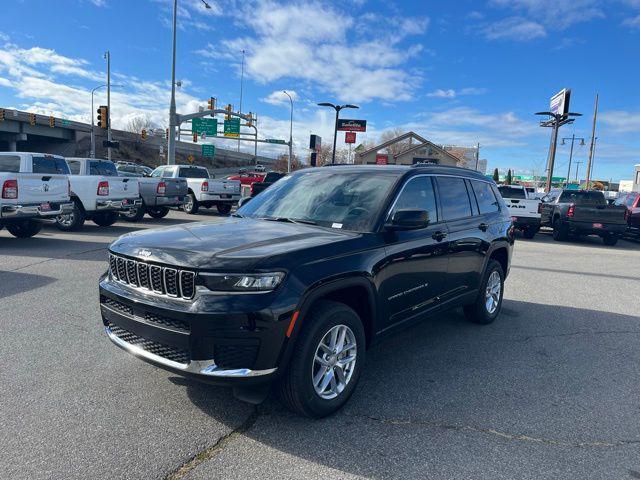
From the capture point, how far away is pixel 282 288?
2926 millimetres

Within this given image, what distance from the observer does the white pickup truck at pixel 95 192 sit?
493 inches

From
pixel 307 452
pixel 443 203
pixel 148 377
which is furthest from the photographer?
pixel 443 203

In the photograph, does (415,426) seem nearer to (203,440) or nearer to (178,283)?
(203,440)

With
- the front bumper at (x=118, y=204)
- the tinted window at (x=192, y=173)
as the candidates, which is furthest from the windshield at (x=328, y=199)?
the tinted window at (x=192, y=173)

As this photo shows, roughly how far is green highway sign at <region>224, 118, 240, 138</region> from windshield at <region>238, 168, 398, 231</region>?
49.5 meters

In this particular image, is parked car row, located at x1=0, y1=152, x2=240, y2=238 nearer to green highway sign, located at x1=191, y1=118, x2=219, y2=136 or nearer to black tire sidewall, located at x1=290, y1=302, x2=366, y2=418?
black tire sidewall, located at x1=290, y1=302, x2=366, y2=418

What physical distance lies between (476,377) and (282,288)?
2201 millimetres

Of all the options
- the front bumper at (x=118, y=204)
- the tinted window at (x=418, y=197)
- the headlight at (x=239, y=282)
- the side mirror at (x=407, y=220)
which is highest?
the tinted window at (x=418, y=197)

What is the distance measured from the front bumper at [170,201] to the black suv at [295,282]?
Result: 452 inches

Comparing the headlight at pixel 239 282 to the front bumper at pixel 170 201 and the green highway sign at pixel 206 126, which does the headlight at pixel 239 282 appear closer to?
the front bumper at pixel 170 201

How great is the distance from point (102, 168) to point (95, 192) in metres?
1.11

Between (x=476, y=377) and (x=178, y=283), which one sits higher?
(x=178, y=283)

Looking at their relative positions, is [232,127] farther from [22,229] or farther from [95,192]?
[22,229]

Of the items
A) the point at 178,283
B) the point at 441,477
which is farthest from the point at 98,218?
the point at 441,477
